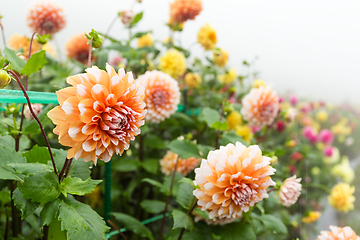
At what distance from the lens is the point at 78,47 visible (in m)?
1.01

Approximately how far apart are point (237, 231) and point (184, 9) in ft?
2.47

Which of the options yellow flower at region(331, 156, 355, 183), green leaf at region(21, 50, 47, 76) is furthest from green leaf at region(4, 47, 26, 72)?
yellow flower at region(331, 156, 355, 183)

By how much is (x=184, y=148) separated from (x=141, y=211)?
1.30 feet

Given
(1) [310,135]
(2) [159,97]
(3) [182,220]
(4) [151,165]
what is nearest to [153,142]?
(4) [151,165]

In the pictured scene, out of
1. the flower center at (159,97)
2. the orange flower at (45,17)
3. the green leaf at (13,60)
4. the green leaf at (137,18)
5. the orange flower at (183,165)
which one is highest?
the green leaf at (137,18)

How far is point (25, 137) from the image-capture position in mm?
619

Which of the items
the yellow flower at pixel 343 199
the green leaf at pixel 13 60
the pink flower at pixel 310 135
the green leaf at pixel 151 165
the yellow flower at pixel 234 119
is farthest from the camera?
the pink flower at pixel 310 135

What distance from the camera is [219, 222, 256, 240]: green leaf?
22.7 inches

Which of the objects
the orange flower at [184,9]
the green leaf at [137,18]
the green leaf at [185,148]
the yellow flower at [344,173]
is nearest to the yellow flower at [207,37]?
the orange flower at [184,9]

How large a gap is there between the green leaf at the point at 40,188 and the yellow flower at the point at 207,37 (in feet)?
2.48

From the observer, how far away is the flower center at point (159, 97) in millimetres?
706

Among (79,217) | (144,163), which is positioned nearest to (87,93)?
(79,217)

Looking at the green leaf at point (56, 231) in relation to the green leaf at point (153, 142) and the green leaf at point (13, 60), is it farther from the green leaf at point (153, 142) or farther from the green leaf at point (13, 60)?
the green leaf at point (153, 142)

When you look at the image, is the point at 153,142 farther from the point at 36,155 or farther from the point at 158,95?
the point at 36,155
